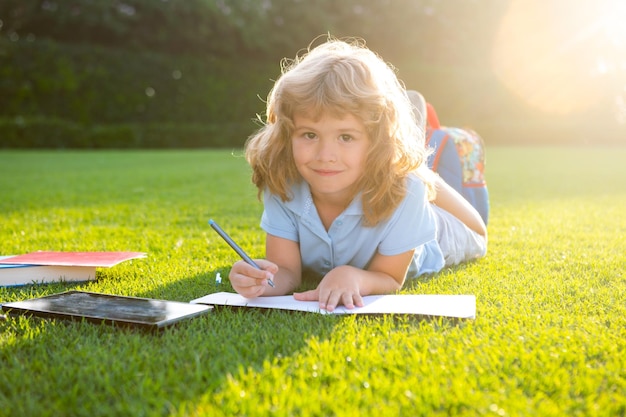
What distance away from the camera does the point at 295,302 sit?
6.90 ft

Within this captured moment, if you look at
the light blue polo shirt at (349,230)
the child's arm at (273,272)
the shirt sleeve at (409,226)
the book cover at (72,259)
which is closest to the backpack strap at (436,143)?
the light blue polo shirt at (349,230)

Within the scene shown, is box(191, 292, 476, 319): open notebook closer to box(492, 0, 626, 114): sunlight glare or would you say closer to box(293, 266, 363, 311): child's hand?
box(293, 266, 363, 311): child's hand

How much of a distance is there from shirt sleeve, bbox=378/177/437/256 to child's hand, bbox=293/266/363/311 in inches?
9.5

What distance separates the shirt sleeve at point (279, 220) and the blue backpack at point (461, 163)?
1371 millimetres

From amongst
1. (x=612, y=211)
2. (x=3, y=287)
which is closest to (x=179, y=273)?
(x=3, y=287)

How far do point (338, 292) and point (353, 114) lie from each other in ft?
1.95

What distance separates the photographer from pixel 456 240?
9.49 feet

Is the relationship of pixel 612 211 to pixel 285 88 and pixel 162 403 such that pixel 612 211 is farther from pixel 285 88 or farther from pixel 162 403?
pixel 162 403

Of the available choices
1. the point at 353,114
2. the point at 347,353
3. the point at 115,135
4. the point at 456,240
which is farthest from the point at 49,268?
the point at 115,135

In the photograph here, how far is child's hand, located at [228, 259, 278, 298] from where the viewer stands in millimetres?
2021

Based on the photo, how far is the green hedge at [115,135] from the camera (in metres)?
15.7

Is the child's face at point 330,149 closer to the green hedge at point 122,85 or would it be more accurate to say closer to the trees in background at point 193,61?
the green hedge at point 122,85

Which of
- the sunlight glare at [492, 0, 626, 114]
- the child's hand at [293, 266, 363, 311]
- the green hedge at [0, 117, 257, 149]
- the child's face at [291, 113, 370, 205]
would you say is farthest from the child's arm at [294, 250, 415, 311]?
the sunlight glare at [492, 0, 626, 114]

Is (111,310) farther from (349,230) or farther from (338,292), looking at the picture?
(349,230)
